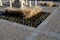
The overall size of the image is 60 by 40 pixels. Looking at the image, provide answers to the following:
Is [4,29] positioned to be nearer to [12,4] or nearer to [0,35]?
[0,35]

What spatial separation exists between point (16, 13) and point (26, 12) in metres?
1.01

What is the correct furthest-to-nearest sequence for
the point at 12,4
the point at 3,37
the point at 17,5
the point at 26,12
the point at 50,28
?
the point at 12,4 < the point at 17,5 < the point at 26,12 < the point at 50,28 < the point at 3,37

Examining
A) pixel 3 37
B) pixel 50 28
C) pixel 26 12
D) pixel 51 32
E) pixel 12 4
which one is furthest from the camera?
pixel 12 4

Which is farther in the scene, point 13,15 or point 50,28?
point 13,15

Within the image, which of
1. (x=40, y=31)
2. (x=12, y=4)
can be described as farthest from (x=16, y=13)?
(x=12, y=4)

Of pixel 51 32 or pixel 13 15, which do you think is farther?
pixel 13 15

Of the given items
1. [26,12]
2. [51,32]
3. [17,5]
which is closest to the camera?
[51,32]

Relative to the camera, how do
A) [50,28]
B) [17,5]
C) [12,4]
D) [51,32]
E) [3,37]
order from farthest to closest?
[12,4], [17,5], [50,28], [51,32], [3,37]

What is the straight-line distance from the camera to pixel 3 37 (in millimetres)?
6543

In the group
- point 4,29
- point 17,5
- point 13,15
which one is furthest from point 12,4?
point 4,29

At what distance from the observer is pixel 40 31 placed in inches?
284

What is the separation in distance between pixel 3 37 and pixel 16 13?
5083mm

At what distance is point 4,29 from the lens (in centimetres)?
773

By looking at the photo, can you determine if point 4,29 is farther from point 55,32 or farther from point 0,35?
point 55,32
